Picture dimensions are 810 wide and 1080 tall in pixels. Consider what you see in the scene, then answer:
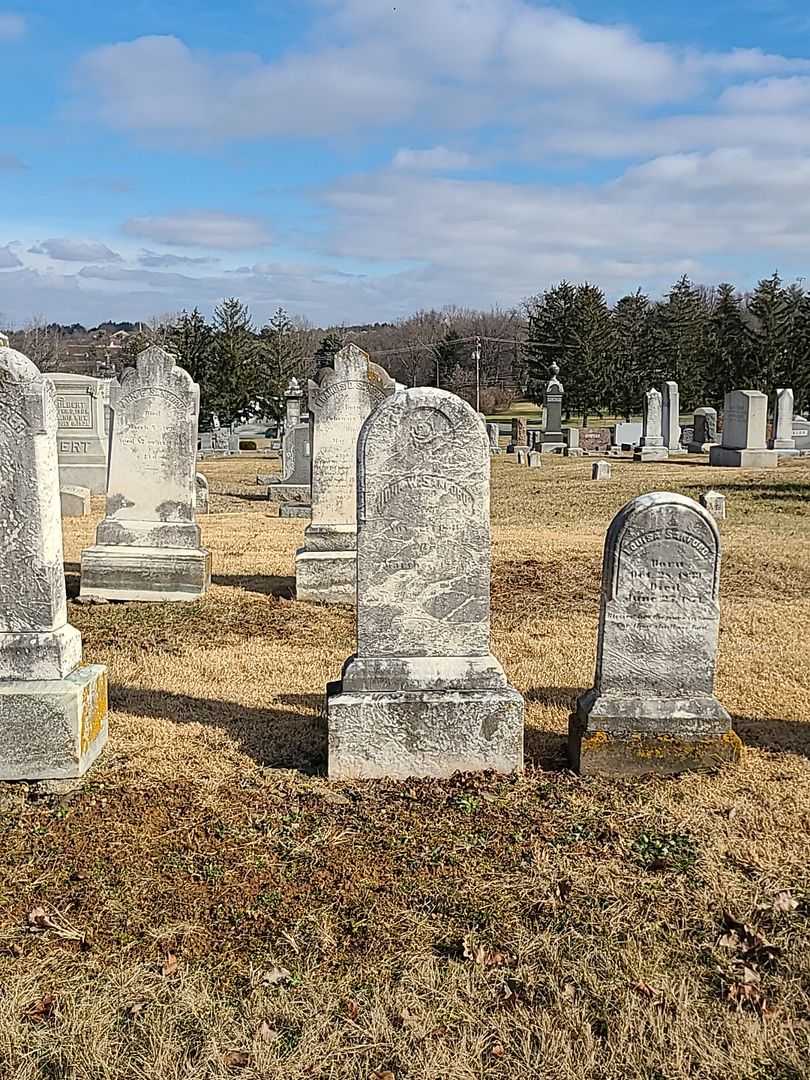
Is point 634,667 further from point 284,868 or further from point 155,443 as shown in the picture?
point 155,443

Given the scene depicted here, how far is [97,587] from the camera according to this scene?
360 inches

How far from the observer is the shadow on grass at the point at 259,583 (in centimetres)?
969

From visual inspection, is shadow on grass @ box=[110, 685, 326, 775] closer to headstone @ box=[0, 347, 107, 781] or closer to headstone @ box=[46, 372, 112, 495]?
headstone @ box=[0, 347, 107, 781]

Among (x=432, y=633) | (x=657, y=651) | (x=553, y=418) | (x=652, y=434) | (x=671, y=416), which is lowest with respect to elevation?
(x=657, y=651)

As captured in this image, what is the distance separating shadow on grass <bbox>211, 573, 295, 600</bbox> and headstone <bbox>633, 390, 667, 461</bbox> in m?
20.8

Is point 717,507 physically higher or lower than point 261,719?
higher

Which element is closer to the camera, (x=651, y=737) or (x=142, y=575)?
(x=651, y=737)

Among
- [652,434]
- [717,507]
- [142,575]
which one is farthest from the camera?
[652,434]

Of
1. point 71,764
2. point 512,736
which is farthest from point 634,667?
point 71,764

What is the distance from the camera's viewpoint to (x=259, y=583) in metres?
10.1

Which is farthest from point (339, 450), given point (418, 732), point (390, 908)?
point (390, 908)

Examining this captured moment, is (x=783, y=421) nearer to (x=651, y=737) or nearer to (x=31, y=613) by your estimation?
(x=651, y=737)

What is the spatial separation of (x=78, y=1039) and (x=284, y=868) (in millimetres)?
1180

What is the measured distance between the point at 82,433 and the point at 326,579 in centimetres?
1195
